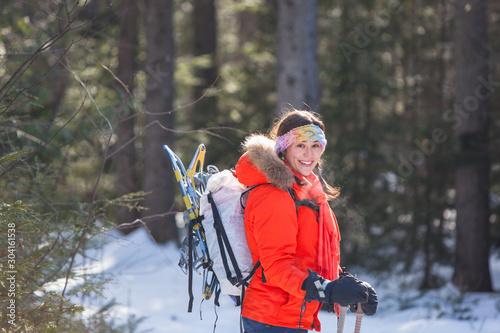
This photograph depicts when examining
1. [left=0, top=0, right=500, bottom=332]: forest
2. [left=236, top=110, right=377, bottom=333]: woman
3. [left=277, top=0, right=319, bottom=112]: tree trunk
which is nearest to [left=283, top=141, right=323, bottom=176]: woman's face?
[left=236, top=110, right=377, bottom=333]: woman

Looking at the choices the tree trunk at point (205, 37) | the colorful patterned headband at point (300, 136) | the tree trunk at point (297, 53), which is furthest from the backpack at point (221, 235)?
the tree trunk at point (205, 37)

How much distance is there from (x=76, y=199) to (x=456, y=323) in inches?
188

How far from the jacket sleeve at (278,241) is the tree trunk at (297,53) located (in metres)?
5.73

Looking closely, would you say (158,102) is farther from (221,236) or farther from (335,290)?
(335,290)

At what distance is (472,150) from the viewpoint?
32.5 feet

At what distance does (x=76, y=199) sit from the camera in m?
4.74

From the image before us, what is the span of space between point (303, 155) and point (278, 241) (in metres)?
0.63

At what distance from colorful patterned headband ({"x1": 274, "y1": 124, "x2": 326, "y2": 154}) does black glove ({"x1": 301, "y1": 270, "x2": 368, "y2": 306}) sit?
0.84 meters

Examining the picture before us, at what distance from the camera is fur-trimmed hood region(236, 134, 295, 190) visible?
299 centimetres

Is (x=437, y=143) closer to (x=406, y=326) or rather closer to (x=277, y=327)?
(x=406, y=326)

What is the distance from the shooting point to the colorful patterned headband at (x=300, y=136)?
10.7ft

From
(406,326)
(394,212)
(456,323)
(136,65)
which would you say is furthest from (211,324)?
(136,65)

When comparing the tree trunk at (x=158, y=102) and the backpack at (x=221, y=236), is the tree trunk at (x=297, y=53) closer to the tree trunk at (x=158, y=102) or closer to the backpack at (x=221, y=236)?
the tree trunk at (x=158, y=102)

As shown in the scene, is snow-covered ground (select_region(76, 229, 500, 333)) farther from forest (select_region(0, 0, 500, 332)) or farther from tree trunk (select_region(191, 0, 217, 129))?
tree trunk (select_region(191, 0, 217, 129))
